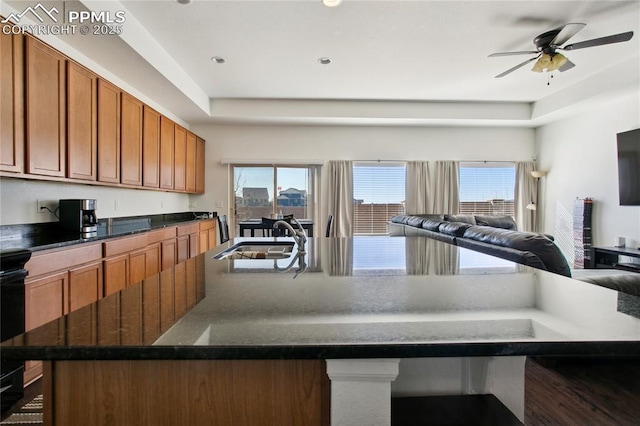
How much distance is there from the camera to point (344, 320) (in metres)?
0.73

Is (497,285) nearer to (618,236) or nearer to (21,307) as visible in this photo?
(21,307)

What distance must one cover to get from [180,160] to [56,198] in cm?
216

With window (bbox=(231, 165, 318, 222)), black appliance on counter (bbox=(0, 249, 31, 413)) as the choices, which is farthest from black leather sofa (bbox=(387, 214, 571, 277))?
window (bbox=(231, 165, 318, 222))

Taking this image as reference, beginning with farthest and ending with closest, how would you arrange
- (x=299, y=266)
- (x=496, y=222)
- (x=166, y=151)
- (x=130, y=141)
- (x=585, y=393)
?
(x=496, y=222)
(x=166, y=151)
(x=130, y=141)
(x=585, y=393)
(x=299, y=266)

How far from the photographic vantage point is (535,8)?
115 inches

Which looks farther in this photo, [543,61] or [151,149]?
[151,149]

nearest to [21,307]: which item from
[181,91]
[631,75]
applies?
[181,91]

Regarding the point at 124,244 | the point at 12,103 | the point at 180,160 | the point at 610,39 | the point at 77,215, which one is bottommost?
the point at 124,244

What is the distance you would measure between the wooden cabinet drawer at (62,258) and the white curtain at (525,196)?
22.8 feet

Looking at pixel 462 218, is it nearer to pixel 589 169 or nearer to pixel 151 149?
pixel 589 169

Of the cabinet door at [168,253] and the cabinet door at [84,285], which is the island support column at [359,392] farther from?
the cabinet door at [168,253]

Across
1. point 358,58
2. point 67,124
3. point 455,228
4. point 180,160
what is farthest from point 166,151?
point 455,228

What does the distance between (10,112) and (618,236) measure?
274 inches

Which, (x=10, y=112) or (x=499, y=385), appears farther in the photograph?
(x=10, y=112)
